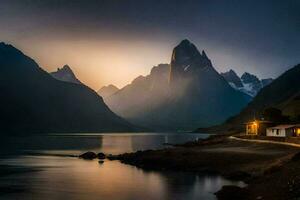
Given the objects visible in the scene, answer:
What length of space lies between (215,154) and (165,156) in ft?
36.4

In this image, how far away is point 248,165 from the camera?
65938mm

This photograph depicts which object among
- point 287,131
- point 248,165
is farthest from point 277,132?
point 248,165

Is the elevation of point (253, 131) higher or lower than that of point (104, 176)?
higher

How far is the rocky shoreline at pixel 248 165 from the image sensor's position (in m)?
42.8

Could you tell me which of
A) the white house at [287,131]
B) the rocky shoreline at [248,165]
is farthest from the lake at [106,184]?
the white house at [287,131]

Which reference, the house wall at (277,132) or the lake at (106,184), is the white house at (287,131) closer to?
the house wall at (277,132)

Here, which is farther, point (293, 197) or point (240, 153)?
point (240, 153)

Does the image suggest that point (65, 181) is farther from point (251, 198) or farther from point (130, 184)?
point (251, 198)

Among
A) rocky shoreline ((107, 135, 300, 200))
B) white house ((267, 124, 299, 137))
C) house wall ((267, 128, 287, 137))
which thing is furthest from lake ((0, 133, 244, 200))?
house wall ((267, 128, 287, 137))

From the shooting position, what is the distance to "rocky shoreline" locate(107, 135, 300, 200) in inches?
1685

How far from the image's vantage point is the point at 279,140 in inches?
3553

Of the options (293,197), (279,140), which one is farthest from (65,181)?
(279,140)

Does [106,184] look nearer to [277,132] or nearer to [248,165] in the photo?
[248,165]

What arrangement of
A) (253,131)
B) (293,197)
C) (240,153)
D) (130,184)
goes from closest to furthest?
(293,197)
(130,184)
(240,153)
(253,131)
